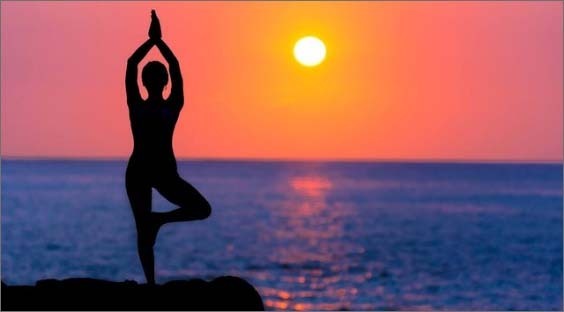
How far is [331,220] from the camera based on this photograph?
89750mm

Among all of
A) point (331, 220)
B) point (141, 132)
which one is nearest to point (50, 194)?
point (331, 220)

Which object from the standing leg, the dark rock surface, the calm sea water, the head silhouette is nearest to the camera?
the dark rock surface

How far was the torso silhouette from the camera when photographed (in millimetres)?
13836

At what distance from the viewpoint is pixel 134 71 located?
13867 mm

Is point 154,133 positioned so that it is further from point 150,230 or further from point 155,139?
point 150,230

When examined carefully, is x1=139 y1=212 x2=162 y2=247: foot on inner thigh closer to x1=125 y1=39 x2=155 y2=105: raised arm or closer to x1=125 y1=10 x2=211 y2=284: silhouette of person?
x1=125 y1=10 x2=211 y2=284: silhouette of person

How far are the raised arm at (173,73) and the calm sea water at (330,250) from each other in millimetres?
27298

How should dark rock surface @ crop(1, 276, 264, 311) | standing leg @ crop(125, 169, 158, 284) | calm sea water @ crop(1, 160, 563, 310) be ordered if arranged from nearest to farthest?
dark rock surface @ crop(1, 276, 264, 311), standing leg @ crop(125, 169, 158, 284), calm sea water @ crop(1, 160, 563, 310)

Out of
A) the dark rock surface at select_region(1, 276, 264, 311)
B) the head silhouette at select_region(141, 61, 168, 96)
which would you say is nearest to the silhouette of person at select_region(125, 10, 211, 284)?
the head silhouette at select_region(141, 61, 168, 96)

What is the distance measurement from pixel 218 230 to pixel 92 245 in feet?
42.2

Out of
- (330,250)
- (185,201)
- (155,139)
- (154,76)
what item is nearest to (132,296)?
(185,201)

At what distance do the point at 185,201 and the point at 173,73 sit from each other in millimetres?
1553

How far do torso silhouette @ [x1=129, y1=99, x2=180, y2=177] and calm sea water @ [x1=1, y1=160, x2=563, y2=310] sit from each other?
89.0ft

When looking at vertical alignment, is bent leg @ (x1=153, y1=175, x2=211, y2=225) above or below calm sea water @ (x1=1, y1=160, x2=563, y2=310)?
above
